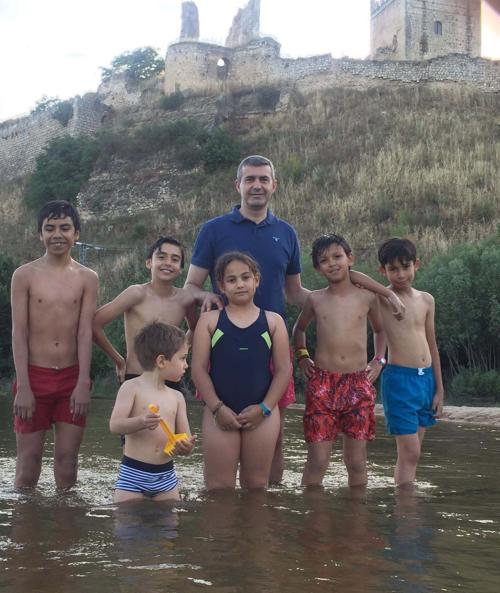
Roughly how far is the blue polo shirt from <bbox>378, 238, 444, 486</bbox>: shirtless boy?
2.53 ft

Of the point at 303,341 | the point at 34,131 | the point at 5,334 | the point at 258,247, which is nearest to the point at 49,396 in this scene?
the point at 258,247

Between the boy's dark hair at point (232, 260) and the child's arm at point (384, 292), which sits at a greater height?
the boy's dark hair at point (232, 260)

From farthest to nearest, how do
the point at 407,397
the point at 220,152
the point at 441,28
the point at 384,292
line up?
the point at 441,28, the point at 220,152, the point at 407,397, the point at 384,292

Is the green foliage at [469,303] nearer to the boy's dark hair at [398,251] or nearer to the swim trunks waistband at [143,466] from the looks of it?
the boy's dark hair at [398,251]

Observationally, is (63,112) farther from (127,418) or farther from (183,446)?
(183,446)

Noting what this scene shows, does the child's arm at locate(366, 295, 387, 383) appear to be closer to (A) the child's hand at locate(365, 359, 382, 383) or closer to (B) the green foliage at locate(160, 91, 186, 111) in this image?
(A) the child's hand at locate(365, 359, 382, 383)

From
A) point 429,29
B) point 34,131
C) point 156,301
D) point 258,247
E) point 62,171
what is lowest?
point 156,301

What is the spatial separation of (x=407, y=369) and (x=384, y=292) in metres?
0.59

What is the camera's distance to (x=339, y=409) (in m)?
4.84

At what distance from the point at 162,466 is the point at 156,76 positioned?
1677 inches

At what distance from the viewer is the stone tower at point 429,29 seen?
142 feet

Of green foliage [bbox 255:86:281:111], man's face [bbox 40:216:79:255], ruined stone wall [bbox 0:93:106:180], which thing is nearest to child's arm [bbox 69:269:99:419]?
man's face [bbox 40:216:79:255]

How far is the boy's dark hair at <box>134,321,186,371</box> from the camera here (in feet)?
13.6

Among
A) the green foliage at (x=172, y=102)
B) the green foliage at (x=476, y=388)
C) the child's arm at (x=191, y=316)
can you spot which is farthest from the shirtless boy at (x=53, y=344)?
the green foliage at (x=172, y=102)
